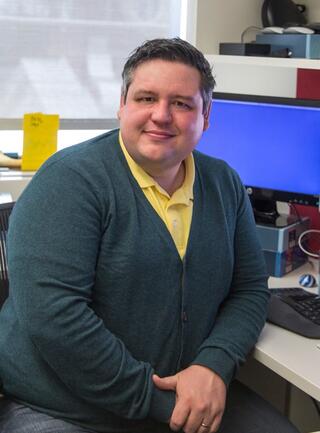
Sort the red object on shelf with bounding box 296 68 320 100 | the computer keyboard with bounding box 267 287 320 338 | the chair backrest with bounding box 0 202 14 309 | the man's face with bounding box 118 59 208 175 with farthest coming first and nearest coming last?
the red object on shelf with bounding box 296 68 320 100
the chair backrest with bounding box 0 202 14 309
the computer keyboard with bounding box 267 287 320 338
the man's face with bounding box 118 59 208 175

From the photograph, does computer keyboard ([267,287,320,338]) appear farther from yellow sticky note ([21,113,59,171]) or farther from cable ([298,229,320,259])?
yellow sticky note ([21,113,59,171])

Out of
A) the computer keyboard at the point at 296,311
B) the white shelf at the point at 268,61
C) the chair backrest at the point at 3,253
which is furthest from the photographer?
the white shelf at the point at 268,61

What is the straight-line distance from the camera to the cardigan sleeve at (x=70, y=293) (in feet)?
4.74

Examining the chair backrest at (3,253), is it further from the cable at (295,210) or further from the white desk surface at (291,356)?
the cable at (295,210)

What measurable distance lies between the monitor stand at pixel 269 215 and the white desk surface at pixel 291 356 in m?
0.47

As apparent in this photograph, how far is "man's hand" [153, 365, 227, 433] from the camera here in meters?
1.52

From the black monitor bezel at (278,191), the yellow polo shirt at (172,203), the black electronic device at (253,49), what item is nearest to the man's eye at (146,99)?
the yellow polo shirt at (172,203)

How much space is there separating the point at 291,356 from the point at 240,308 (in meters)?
0.18

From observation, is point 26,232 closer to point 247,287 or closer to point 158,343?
point 158,343

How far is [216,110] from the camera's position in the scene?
7.45 feet

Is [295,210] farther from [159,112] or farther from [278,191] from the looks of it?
[159,112]

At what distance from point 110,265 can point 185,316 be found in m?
0.21

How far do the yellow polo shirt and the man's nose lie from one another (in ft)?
0.39

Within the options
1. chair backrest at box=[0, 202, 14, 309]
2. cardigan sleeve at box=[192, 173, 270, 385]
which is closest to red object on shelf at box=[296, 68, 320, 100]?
cardigan sleeve at box=[192, 173, 270, 385]
